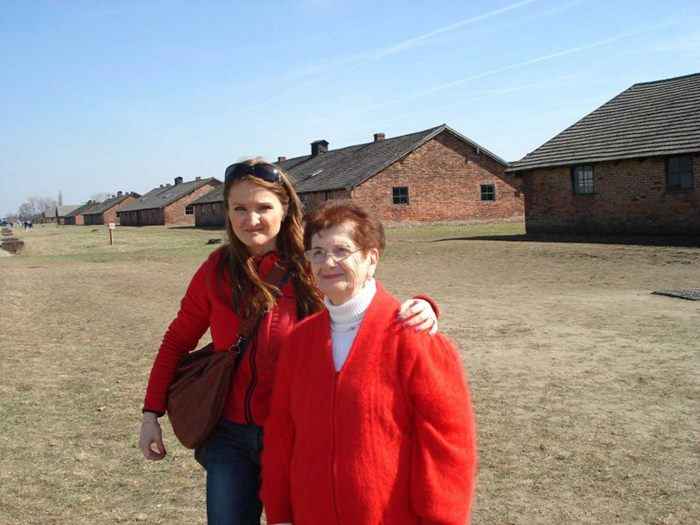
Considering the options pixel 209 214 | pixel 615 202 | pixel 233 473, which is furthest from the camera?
pixel 209 214

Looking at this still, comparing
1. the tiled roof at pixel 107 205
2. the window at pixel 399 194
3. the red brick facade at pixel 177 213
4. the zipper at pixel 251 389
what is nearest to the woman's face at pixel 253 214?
the zipper at pixel 251 389

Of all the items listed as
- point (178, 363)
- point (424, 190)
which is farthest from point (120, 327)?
point (424, 190)

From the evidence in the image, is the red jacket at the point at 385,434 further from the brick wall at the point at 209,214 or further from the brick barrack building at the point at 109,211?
the brick barrack building at the point at 109,211

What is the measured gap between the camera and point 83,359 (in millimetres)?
8797

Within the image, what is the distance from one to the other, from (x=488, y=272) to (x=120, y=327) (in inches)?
369

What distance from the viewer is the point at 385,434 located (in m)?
2.03

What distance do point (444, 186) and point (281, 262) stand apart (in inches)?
1570

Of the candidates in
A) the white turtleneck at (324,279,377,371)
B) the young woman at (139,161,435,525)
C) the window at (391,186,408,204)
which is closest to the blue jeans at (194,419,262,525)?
the young woman at (139,161,435,525)

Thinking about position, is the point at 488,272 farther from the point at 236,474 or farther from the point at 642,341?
the point at 236,474

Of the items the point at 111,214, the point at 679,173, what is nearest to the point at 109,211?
the point at 111,214

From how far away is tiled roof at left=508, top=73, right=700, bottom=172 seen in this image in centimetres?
2398

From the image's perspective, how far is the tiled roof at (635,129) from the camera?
944 inches

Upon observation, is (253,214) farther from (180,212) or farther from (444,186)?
(180,212)

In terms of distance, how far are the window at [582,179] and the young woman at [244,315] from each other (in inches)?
1005
